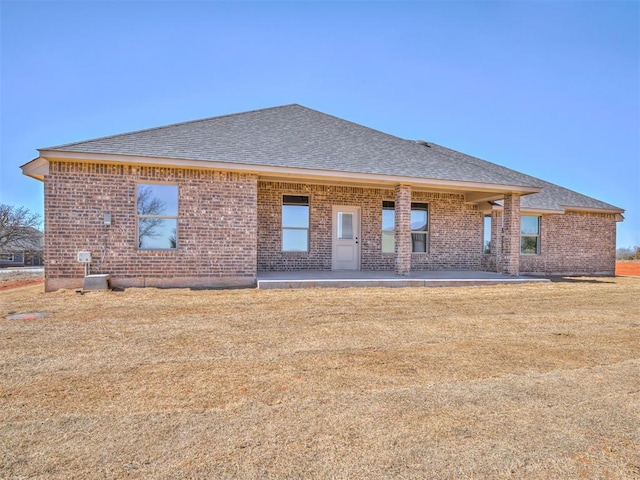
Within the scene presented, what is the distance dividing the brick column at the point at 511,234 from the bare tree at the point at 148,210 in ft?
33.4

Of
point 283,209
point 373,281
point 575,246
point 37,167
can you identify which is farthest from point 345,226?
point 575,246

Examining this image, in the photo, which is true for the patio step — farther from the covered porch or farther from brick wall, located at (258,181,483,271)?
brick wall, located at (258,181,483,271)

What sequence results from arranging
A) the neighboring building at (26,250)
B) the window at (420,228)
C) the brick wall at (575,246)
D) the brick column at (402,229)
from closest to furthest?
1. the brick column at (402,229)
2. the window at (420,228)
3. the brick wall at (575,246)
4. the neighboring building at (26,250)

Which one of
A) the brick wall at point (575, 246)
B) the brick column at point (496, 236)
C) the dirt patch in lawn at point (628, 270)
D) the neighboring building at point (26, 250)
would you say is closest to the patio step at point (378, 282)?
the brick column at point (496, 236)

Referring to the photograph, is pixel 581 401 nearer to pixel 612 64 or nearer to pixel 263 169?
pixel 263 169

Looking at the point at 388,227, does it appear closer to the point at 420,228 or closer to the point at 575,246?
the point at 420,228

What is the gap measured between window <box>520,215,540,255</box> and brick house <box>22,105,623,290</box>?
0.05m

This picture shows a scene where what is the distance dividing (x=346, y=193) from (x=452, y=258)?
462 cm

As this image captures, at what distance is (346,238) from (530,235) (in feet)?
26.2

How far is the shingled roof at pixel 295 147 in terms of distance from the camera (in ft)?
28.9

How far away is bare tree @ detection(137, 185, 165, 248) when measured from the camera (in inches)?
346

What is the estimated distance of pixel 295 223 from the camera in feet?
38.1

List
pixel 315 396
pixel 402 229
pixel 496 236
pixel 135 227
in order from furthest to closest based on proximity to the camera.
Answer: pixel 496 236 < pixel 402 229 < pixel 135 227 < pixel 315 396

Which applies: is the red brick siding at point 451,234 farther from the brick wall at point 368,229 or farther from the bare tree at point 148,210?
the bare tree at point 148,210
